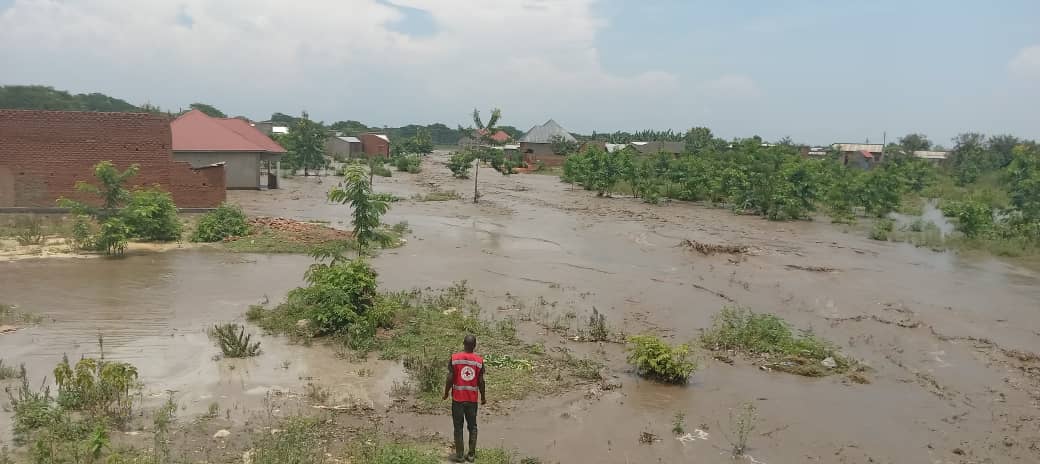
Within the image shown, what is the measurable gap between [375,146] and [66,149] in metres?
41.7

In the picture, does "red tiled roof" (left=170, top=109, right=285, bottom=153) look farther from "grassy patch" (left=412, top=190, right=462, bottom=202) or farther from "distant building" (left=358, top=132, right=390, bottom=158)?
"distant building" (left=358, top=132, right=390, bottom=158)

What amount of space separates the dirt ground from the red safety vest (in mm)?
933

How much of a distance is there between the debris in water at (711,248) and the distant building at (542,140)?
1709 inches

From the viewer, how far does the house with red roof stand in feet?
94.9

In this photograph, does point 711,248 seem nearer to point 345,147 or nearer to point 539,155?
point 539,155

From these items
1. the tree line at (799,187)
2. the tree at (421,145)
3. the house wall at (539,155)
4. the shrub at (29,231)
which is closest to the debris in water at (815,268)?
the tree line at (799,187)

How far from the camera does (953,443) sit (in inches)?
294

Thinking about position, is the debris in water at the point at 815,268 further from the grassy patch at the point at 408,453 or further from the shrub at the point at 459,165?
the shrub at the point at 459,165

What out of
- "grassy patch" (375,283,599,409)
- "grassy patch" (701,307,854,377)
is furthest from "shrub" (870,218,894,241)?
"grassy patch" (375,283,599,409)

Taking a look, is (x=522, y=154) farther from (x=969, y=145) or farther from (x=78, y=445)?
(x=78, y=445)

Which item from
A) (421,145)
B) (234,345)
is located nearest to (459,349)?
(234,345)

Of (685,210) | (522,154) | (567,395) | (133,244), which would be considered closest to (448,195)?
(685,210)

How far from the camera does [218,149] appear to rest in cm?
2928

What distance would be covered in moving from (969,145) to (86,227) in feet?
226
